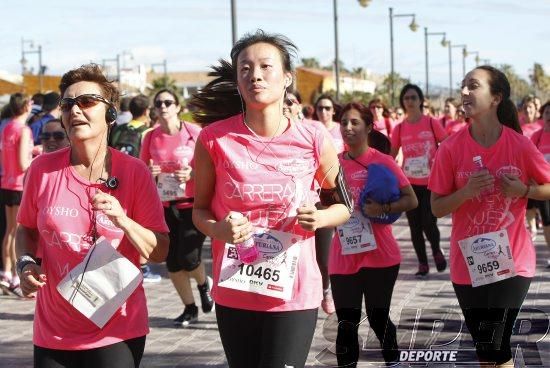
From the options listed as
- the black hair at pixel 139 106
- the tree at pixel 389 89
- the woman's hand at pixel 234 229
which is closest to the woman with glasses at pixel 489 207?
the woman's hand at pixel 234 229

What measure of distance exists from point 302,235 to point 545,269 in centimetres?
809

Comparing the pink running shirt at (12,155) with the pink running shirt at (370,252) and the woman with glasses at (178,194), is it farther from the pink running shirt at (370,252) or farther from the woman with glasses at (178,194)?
the pink running shirt at (370,252)

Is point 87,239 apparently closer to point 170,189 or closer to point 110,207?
point 110,207

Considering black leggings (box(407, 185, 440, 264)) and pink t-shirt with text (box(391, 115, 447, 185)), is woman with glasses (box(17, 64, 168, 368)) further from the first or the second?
pink t-shirt with text (box(391, 115, 447, 185))

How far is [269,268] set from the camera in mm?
4270

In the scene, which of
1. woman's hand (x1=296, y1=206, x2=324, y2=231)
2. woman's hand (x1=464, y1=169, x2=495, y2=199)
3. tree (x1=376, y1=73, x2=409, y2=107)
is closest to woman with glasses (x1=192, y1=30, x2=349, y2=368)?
woman's hand (x1=296, y1=206, x2=324, y2=231)

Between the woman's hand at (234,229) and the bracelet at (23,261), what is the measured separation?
75 cm

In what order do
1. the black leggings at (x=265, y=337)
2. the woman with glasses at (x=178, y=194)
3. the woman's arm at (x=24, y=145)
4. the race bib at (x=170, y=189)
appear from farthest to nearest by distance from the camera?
the woman's arm at (x=24, y=145) → the race bib at (x=170, y=189) → the woman with glasses at (x=178, y=194) → the black leggings at (x=265, y=337)

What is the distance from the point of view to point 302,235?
14.2ft

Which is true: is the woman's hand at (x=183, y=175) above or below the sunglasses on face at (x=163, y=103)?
below

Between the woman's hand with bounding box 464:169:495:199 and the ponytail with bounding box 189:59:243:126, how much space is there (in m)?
1.30

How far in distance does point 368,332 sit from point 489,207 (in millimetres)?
2599

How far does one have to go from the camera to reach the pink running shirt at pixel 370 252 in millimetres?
6574

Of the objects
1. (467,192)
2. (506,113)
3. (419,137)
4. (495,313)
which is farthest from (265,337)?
(419,137)
